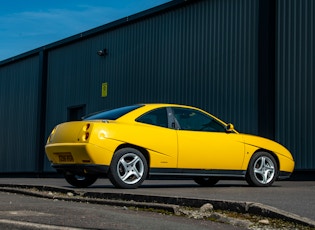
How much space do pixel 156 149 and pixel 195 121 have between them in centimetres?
108

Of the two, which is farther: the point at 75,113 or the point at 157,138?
the point at 75,113

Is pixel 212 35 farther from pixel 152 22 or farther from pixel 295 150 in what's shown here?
pixel 295 150

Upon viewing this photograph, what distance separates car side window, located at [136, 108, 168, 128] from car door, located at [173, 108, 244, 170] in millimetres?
234

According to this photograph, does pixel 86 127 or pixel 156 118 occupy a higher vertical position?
pixel 156 118

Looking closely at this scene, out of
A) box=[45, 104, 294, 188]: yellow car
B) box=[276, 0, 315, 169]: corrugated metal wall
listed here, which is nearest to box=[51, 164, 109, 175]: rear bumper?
box=[45, 104, 294, 188]: yellow car

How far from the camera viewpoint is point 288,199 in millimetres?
7762

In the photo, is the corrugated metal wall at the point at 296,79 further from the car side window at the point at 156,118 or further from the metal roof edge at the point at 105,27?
the car side window at the point at 156,118

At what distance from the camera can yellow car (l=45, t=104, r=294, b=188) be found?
30.6 feet

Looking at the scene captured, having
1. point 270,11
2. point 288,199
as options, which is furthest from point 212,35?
→ point 288,199

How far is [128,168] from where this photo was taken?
31.1 feet

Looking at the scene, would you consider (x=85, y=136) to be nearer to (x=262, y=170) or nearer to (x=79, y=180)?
(x=79, y=180)

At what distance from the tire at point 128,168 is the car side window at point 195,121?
3.63ft

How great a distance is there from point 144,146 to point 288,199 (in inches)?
109

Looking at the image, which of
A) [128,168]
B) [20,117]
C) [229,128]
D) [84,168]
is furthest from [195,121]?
[20,117]
